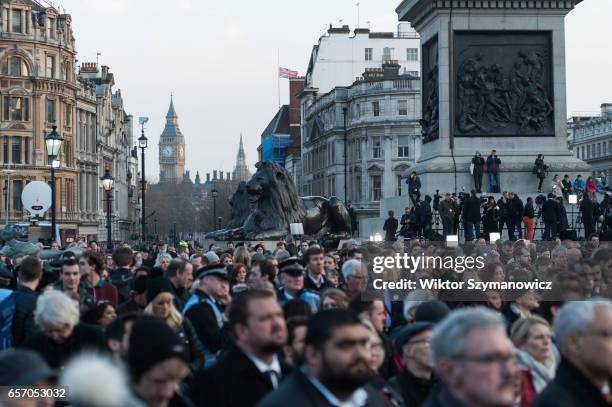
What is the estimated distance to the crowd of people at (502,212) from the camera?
28.0 metres

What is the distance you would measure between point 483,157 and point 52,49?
65890mm

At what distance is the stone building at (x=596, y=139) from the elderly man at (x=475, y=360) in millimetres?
122409

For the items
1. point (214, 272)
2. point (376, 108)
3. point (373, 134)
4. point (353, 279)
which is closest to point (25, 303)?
point (214, 272)

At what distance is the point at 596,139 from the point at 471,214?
10730 cm

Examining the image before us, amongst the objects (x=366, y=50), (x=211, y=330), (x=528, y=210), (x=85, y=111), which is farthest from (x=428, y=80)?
(x=366, y=50)

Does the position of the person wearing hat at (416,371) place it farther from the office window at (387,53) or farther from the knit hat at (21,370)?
the office window at (387,53)

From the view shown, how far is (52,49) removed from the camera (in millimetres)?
91250

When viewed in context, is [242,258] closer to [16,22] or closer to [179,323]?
[179,323]

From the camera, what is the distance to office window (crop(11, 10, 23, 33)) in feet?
289

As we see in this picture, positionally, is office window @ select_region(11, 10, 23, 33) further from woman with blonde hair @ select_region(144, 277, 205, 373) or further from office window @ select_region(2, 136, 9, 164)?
woman with blonde hair @ select_region(144, 277, 205, 373)

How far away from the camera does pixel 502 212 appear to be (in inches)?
1107

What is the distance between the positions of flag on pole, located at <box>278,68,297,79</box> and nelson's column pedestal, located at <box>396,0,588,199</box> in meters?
103

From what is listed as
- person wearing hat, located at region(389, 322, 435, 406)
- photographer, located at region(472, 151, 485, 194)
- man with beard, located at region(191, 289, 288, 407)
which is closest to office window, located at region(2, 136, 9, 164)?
photographer, located at region(472, 151, 485, 194)

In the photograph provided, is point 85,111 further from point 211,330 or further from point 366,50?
point 211,330
